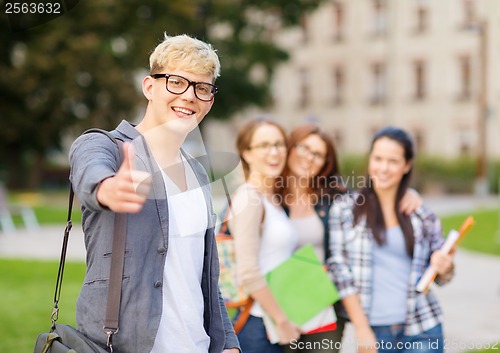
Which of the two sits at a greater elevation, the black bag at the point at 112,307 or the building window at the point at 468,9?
the building window at the point at 468,9

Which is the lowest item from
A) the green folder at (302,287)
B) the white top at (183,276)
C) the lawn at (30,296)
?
the lawn at (30,296)

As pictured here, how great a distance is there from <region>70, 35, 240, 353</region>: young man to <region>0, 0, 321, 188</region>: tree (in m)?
19.8

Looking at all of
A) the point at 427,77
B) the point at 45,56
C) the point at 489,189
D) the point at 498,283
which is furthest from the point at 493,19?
the point at 498,283

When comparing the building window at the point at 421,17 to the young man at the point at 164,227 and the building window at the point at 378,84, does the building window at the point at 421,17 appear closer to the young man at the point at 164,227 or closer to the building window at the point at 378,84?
the building window at the point at 378,84

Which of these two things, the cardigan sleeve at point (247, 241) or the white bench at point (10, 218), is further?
the white bench at point (10, 218)

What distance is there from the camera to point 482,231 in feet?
56.7

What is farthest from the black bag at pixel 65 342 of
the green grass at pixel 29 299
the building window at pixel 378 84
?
the building window at pixel 378 84

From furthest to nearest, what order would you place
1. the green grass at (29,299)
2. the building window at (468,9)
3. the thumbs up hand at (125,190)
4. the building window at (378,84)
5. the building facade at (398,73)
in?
the building window at (378,84), the building facade at (398,73), the building window at (468,9), the green grass at (29,299), the thumbs up hand at (125,190)

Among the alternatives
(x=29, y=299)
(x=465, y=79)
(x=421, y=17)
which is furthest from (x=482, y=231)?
(x=421, y=17)

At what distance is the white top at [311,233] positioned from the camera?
13.5 ft

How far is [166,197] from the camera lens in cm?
229

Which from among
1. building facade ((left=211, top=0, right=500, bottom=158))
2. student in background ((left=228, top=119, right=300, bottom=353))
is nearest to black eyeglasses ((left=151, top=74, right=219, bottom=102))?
student in background ((left=228, top=119, right=300, bottom=353))

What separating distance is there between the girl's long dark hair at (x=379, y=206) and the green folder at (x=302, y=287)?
0.33 m

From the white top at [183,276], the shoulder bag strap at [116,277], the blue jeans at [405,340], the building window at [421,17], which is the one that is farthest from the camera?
the building window at [421,17]
